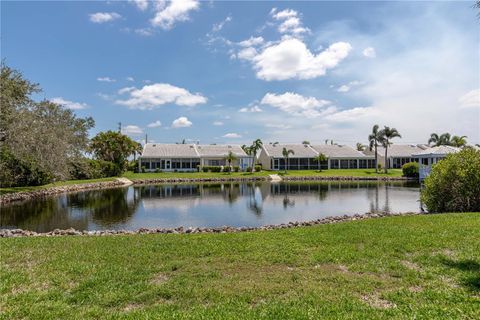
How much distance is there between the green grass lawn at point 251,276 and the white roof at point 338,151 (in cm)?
5516

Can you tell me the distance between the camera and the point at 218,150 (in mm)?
62000

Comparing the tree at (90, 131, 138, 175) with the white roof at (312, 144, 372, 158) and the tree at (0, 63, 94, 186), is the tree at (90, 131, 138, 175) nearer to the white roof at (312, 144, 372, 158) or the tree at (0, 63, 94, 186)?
the tree at (0, 63, 94, 186)

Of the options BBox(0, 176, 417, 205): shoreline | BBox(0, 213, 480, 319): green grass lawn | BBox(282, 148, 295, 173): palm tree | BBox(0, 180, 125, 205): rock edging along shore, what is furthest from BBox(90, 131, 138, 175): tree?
BBox(0, 213, 480, 319): green grass lawn

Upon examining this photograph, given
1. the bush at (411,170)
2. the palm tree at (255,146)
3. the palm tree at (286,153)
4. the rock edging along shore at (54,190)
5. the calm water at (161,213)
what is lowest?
the calm water at (161,213)

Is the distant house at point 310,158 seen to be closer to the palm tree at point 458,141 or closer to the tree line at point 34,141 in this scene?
the palm tree at point 458,141

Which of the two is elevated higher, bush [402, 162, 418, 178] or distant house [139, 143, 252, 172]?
distant house [139, 143, 252, 172]

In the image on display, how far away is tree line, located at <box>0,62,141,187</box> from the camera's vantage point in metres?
20.3

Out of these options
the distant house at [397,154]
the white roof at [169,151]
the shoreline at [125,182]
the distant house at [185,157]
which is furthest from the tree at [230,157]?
the distant house at [397,154]

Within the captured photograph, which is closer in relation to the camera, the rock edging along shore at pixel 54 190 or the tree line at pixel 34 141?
the tree line at pixel 34 141

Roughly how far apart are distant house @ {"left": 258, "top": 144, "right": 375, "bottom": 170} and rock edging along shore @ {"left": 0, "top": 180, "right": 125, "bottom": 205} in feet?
95.8

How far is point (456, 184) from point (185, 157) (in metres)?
47.1

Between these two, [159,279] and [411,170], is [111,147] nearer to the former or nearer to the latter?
[411,170]

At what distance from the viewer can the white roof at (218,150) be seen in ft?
197

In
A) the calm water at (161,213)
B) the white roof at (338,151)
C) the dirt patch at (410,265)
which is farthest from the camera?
the white roof at (338,151)
